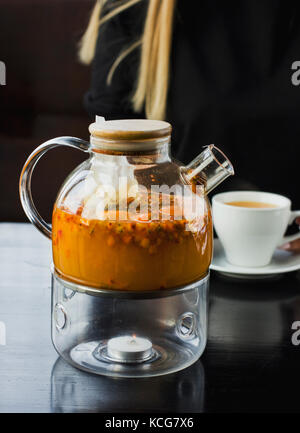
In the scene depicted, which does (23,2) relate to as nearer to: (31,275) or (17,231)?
(17,231)

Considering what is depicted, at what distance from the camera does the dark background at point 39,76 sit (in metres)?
2.78

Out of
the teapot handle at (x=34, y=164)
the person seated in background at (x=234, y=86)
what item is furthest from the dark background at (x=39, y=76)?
the teapot handle at (x=34, y=164)

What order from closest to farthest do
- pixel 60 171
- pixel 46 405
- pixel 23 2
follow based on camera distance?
pixel 46 405
pixel 60 171
pixel 23 2

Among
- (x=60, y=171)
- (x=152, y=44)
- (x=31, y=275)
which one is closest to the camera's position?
(x=31, y=275)

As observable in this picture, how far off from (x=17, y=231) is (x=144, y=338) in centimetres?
48

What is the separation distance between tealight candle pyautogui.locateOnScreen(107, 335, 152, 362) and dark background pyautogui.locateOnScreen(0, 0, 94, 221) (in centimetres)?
204

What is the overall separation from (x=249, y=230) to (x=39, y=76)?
2144mm

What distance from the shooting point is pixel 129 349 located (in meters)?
0.71

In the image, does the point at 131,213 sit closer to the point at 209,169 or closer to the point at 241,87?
the point at 209,169

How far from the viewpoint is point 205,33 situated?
1.76m

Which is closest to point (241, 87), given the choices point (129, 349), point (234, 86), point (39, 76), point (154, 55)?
point (234, 86)

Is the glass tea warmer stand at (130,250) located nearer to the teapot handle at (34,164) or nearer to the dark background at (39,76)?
the teapot handle at (34,164)

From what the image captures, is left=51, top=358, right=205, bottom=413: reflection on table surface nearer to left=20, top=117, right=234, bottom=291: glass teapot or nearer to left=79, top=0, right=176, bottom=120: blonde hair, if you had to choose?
left=20, top=117, right=234, bottom=291: glass teapot

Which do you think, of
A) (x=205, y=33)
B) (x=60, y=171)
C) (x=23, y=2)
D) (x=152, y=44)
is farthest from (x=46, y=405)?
(x=23, y=2)
